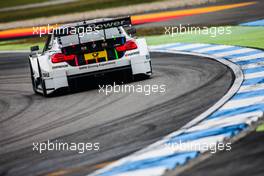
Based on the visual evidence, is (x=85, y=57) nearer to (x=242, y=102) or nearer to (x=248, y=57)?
(x=248, y=57)

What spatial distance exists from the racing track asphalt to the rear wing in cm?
104

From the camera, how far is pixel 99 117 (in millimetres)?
10594

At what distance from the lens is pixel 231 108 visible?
31.8 feet

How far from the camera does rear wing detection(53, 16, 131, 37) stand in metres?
12.5

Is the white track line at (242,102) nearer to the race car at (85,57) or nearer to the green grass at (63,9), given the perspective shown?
the race car at (85,57)

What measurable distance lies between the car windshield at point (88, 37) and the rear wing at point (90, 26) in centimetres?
12

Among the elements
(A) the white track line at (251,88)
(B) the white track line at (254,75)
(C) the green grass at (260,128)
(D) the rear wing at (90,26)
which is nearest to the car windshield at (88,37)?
(D) the rear wing at (90,26)

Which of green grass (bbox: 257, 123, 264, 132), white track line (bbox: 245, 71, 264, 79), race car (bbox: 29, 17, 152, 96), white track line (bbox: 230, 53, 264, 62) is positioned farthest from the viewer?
white track line (bbox: 230, 53, 264, 62)

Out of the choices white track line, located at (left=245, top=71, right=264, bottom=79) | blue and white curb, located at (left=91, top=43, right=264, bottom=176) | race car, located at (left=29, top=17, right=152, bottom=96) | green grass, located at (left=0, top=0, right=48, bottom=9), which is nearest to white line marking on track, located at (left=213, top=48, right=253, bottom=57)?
blue and white curb, located at (left=91, top=43, right=264, bottom=176)

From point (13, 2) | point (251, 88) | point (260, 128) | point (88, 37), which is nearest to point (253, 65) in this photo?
point (251, 88)

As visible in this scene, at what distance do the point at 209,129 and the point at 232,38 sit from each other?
36.0 feet

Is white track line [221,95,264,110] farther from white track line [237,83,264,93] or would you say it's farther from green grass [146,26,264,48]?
green grass [146,26,264,48]

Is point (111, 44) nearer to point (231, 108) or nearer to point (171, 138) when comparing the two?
point (231, 108)

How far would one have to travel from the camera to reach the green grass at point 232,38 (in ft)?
58.6
